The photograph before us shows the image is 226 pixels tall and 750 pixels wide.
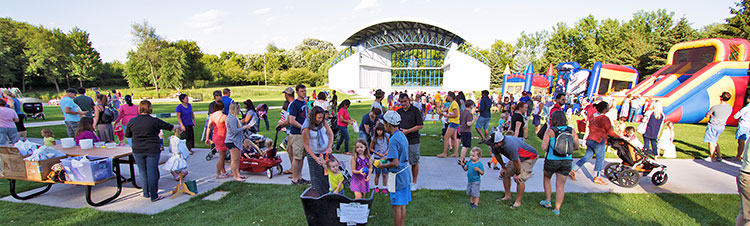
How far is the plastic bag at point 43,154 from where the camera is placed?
4.39 m

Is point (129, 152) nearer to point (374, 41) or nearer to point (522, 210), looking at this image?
point (522, 210)

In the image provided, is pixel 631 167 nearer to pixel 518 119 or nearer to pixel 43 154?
pixel 518 119

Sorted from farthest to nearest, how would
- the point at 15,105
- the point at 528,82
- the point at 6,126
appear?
the point at 528,82
the point at 15,105
the point at 6,126

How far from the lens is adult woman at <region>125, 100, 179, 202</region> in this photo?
4.39 meters

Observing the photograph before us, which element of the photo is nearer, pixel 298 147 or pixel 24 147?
pixel 24 147

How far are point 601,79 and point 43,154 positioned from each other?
84.5ft

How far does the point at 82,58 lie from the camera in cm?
4872

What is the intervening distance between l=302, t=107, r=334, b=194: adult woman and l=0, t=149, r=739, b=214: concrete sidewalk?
1477mm

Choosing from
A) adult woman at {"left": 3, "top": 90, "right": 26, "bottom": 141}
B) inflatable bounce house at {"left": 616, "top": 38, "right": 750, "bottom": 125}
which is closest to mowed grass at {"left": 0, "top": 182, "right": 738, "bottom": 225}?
adult woman at {"left": 3, "top": 90, "right": 26, "bottom": 141}

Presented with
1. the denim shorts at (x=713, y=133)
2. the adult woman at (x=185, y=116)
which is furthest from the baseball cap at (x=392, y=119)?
the denim shorts at (x=713, y=133)

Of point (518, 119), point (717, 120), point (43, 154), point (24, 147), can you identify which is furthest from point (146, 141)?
point (717, 120)

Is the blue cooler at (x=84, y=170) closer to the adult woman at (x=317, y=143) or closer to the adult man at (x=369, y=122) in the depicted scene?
the adult woman at (x=317, y=143)

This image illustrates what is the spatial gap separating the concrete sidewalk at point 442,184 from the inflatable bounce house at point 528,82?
19.4 meters

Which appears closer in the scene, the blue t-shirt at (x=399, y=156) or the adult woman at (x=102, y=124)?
the blue t-shirt at (x=399, y=156)
